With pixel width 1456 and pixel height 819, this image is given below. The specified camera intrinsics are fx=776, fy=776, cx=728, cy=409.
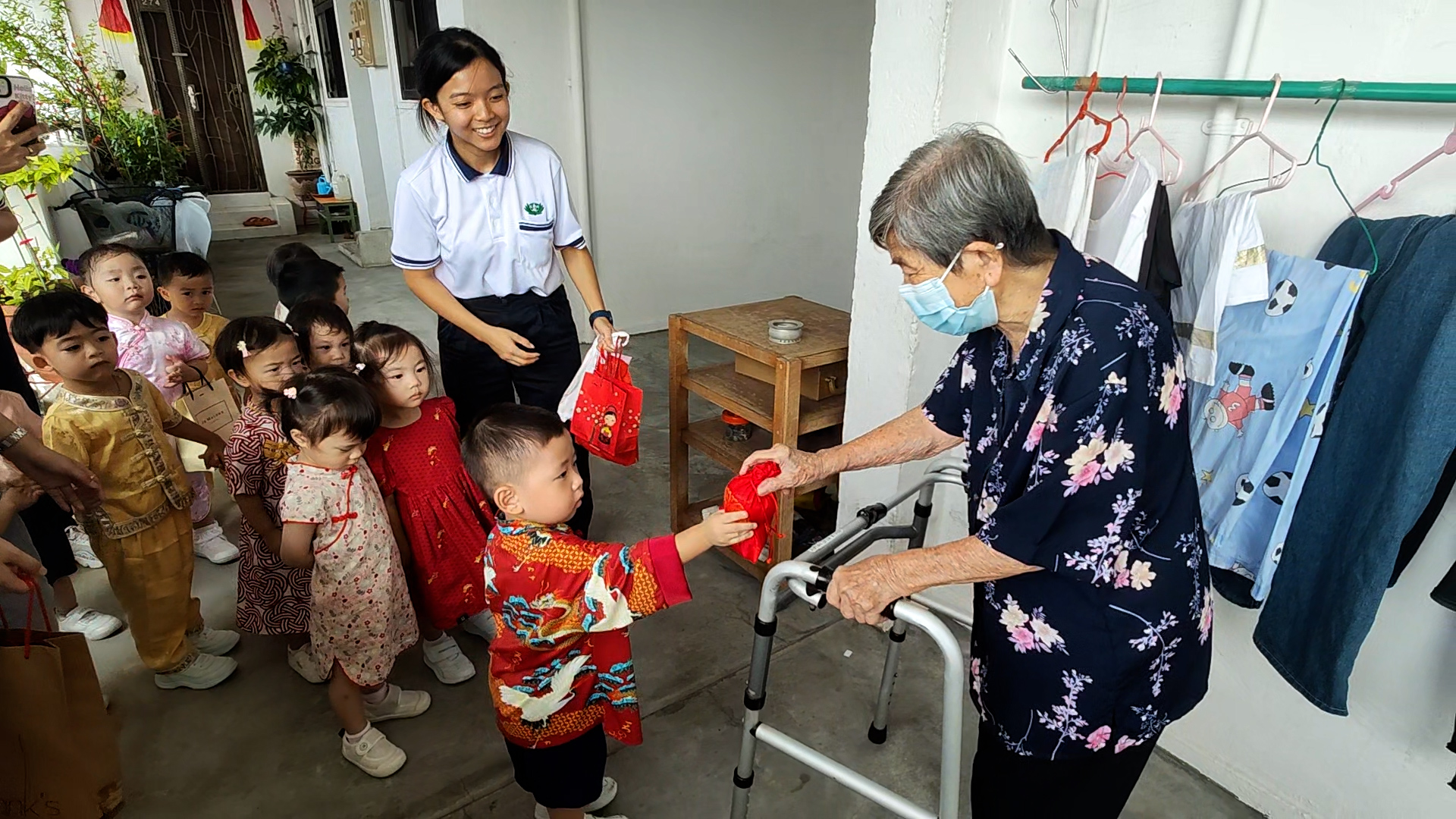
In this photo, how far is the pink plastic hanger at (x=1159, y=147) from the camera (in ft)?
6.18

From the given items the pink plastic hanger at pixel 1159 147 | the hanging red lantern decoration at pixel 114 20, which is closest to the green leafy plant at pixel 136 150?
the hanging red lantern decoration at pixel 114 20

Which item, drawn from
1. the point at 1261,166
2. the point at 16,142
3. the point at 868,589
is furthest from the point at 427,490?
the point at 1261,166

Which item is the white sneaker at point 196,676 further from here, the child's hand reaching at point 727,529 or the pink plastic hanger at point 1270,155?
the pink plastic hanger at point 1270,155

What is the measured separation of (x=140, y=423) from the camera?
A: 2254mm

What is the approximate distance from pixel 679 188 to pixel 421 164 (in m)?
3.78

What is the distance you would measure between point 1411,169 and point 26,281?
198 inches

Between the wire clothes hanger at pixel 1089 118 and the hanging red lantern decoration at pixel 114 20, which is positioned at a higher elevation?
the hanging red lantern decoration at pixel 114 20

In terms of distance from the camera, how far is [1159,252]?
71.1 inches

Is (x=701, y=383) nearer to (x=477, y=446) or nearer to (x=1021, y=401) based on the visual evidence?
(x=477, y=446)

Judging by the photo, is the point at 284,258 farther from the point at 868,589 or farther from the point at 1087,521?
the point at 1087,521

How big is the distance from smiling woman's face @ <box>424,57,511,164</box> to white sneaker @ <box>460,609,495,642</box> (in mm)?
1529

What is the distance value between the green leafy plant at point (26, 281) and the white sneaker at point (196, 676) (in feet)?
6.74

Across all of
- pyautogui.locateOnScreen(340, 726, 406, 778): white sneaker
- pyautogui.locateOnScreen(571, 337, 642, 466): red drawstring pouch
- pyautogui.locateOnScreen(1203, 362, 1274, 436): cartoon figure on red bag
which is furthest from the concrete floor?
pyautogui.locateOnScreen(1203, 362, 1274, 436): cartoon figure on red bag

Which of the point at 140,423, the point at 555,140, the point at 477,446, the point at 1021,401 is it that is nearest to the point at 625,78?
the point at 555,140
